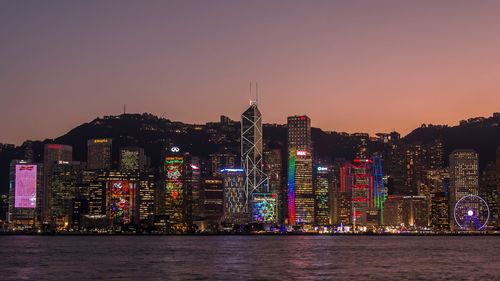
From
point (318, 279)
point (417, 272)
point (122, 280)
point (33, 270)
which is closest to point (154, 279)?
point (122, 280)

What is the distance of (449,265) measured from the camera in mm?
114688

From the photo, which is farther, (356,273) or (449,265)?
(449,265)

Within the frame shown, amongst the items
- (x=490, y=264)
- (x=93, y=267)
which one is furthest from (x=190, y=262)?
(x=490, y=264)

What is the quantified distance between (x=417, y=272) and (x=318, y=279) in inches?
635

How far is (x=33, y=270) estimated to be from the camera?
105m

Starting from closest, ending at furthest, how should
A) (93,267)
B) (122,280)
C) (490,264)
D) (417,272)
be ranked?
(122,280), (417,272), (93,267), (490,264)

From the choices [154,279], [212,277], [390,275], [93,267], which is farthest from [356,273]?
[93,267]

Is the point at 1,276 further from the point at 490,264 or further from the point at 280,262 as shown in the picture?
the point at 490,264

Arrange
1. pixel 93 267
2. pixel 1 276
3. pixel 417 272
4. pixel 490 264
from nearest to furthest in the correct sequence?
pixel 1 276 < pixel 417 272 < pixel 93 267 < pixel 490 264

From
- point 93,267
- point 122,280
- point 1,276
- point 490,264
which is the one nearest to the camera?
point 122,280

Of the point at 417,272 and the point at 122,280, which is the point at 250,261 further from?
the point at 122,280

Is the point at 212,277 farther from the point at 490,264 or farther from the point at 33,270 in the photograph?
the point at 490,264

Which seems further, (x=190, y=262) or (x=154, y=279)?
(x=190, y=262)

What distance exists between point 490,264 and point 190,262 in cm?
4034
